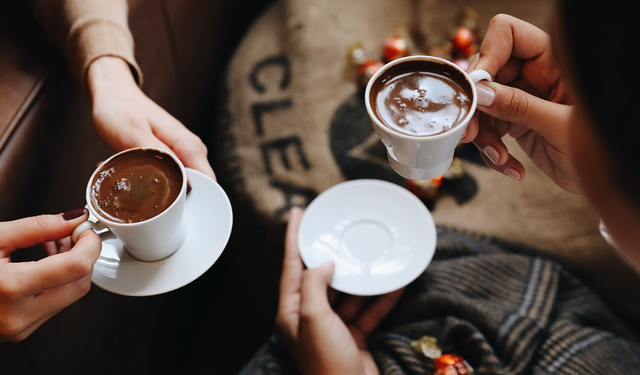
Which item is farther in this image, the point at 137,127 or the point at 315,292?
the point at 315,292

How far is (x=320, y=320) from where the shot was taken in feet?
2.66

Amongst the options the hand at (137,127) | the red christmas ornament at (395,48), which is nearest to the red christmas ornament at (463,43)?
the red christmas ornament at (395,48)

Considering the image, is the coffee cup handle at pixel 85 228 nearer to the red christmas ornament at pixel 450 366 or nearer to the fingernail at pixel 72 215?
the fingernail at pixel 72 215

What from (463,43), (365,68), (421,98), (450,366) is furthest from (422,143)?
(463,43)

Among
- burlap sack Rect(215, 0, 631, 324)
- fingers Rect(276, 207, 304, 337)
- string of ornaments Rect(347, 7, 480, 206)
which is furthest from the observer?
string of ornaments Rect(347, 7, 480, 206)

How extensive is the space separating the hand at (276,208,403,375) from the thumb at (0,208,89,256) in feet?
1.46

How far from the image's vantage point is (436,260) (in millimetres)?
1023

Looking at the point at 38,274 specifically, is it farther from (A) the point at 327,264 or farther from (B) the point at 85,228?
(A) the point at 327,264

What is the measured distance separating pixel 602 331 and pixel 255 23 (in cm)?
127

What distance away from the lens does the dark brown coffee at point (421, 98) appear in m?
0.55

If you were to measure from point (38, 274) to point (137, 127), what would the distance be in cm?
30

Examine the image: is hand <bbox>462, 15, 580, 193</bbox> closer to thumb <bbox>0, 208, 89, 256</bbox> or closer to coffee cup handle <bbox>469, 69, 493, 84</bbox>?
coffee cup handle <bbox>469, 69, 493, 84</bbox>

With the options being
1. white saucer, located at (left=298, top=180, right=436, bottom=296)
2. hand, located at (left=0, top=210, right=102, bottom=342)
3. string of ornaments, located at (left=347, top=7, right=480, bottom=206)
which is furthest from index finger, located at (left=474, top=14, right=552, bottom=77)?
hand, located at (left=0, top=210, right=102, bottom=342)

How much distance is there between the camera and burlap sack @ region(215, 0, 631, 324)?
1166 mm
